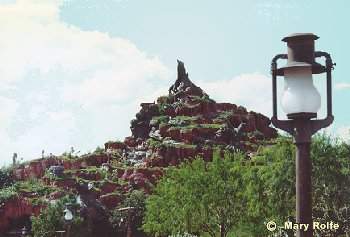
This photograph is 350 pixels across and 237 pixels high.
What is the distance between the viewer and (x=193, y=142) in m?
72.6

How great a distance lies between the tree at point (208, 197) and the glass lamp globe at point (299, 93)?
29856 millimetres

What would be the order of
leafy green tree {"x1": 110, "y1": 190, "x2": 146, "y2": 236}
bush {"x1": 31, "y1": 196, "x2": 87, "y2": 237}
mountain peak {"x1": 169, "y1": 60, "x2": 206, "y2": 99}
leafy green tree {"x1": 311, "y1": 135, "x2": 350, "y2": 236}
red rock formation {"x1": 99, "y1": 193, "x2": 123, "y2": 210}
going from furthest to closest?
mountain peak {"x1": 169, "y1": 60, "x2": 206, "y2": 99}, red rock formation {"x1": 99, "y1": 193, "x2": 123, "y2": 210}, leafy green tree {"x1": 110, "y1": 190, "x2": 146, "y2": 236}, bush {"x1": 31, "y1": 196, "x2": 87, "y2": 237}, leafy green tree {"x1": 311, "y1": 135, "x2": 350, "y2": 236}

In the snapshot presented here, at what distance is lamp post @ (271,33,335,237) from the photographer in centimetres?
458

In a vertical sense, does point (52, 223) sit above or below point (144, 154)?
below

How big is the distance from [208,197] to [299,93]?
3059cm

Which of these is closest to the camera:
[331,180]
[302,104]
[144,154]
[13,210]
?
[302,104]

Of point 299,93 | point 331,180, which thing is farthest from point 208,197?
point 299,93

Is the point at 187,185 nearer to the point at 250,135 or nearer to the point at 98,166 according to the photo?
the point at 98,166

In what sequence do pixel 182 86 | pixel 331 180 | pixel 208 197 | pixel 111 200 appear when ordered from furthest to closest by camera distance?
pixel 182 86, pixel 111 200, pixel 208 197, pixel 331 180

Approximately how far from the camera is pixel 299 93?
460cm

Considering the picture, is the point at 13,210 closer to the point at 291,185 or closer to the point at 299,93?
the point at 291,185

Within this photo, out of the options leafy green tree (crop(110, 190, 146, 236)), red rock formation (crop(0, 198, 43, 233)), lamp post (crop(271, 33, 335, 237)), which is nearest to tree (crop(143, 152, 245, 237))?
leafy green tree (crop(110, 190, 146, 236))

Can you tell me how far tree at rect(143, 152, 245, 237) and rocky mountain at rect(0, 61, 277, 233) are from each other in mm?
21459

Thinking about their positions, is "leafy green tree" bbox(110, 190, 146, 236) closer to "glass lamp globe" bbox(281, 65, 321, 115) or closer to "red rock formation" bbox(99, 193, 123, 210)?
"red rock formation" bbox(99, 193, 123, 210)
